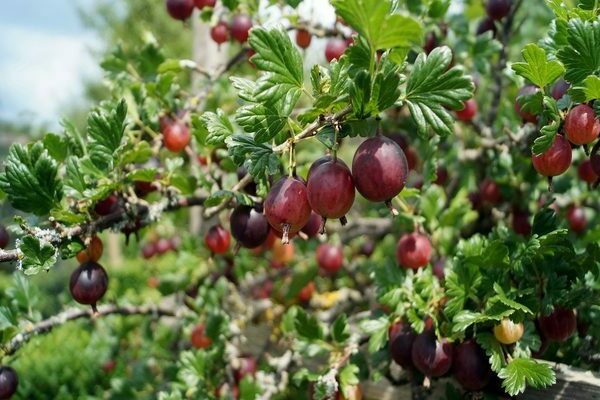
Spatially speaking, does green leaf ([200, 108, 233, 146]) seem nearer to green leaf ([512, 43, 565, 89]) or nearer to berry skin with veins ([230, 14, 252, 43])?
green leaf ([512, 43, 565, 89])

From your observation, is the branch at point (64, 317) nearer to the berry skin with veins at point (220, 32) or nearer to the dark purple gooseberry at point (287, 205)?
the dark purple gooseberry at point (287, 205)

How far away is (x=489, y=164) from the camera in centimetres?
178

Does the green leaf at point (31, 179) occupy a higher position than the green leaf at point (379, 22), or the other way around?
the green leaf at point (379, 22)

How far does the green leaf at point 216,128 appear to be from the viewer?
941mm

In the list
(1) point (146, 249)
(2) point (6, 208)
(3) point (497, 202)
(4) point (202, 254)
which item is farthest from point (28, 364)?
(3) point (497, 202)

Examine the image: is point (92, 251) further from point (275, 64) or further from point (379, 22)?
point (379, 22)

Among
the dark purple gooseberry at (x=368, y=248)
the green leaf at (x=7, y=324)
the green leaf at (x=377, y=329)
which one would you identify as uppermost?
the green leaf at (x=7, y=324)

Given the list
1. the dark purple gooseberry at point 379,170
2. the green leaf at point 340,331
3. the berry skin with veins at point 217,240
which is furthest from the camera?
the berry skin with veins at point 217,240

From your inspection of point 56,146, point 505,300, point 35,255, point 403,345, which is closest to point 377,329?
point 403,345

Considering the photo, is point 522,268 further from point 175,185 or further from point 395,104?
point 175,185

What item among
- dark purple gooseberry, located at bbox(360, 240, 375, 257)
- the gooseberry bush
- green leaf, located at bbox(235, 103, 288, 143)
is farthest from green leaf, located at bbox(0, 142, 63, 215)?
dark purple gooseberry, located at bbox(360, 240, 375, 257)

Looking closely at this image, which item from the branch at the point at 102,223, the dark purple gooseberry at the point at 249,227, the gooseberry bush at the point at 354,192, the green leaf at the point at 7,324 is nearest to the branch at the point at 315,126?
the gooseberry bush at the point at 354,192

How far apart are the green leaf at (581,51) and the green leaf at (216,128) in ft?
1.86

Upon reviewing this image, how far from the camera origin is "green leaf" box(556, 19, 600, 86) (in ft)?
2.96
